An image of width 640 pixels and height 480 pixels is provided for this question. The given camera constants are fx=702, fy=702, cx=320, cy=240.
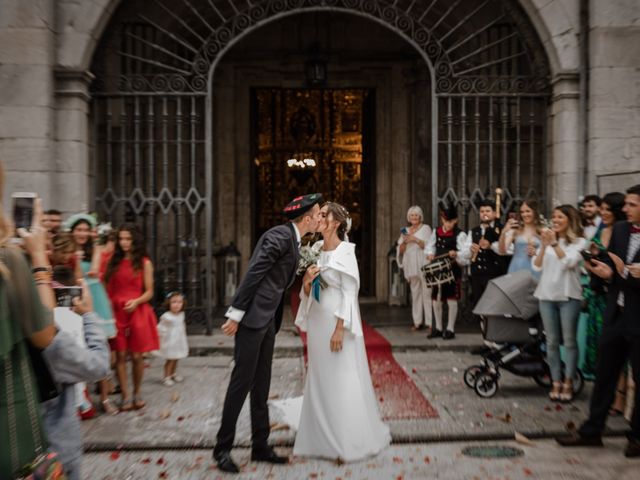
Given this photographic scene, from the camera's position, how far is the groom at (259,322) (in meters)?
5.20

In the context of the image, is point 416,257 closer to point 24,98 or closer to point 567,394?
point 567,394

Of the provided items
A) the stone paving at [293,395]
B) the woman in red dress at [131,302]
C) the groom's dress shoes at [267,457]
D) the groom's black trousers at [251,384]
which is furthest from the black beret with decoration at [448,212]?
the groom's dress shoes at [267,457]

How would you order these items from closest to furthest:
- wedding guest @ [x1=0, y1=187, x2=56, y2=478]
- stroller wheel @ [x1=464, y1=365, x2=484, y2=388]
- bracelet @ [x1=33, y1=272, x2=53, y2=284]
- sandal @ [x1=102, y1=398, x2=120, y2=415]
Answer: wedding guest @ [x1=0, y1=187, x2=56, y2=478]
bracelet @ [x1=33, y1=272, x2=53, y2=284]
sandal @ [x1=102, y1=398, x2=120, y2=415]
stroller wheel @ [x1=464, y1=365, x2=484, y2=388]

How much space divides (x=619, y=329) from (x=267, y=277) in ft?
9.32

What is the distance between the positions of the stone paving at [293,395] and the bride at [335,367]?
514 mm

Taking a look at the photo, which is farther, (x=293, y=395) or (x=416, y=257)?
(x=416, y=257)

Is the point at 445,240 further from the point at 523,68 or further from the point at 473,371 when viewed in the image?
the point at 523,68

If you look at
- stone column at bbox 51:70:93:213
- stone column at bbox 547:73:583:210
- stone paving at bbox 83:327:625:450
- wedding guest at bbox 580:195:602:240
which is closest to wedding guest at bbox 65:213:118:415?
stone paving at bbox 83:327:625:450

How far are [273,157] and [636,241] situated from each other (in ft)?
44.8

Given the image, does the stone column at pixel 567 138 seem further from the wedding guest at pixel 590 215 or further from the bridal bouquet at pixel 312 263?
the bridal bouquet at pixel 312 263

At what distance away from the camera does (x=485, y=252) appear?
9.55 m

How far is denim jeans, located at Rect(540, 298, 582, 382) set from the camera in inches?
274

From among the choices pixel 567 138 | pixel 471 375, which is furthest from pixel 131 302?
pixel 567 138

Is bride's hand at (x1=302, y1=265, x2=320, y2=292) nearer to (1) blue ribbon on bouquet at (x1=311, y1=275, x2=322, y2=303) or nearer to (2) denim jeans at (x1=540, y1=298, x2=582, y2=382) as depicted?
(1) blue ribbon on bouquet at (x1=311, y1=275, x2=322, y2=303)
